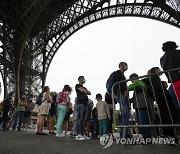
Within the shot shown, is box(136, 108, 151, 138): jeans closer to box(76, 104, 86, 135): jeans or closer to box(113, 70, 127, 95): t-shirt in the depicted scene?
box(113, 70, 127, 95): t-shirt

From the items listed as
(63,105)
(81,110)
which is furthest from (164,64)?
(63,105)

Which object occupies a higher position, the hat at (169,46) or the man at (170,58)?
the hat at (169,46)

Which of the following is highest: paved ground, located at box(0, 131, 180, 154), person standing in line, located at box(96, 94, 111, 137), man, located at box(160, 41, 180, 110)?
man, located at box(160, 41, 180, 110)

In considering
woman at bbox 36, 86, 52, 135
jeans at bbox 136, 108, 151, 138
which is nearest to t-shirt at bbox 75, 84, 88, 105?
woman at bbox 36, 86, 52, 135

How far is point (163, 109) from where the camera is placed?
3.88m

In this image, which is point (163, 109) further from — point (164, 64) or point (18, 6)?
point (18, 6)

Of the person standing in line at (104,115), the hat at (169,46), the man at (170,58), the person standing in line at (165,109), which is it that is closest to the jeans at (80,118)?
the person standing in line at (104,115)

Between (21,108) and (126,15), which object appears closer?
(21,108)

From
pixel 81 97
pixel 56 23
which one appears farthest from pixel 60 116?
pixel 56 23

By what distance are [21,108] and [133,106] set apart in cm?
517

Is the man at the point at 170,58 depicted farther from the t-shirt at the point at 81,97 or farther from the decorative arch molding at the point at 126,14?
the decorative arch molding at the point at 126,14

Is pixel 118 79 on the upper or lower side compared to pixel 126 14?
lower

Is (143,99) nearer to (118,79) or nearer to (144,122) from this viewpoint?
(144,122)

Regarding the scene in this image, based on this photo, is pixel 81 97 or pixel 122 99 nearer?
pixel 122 99
